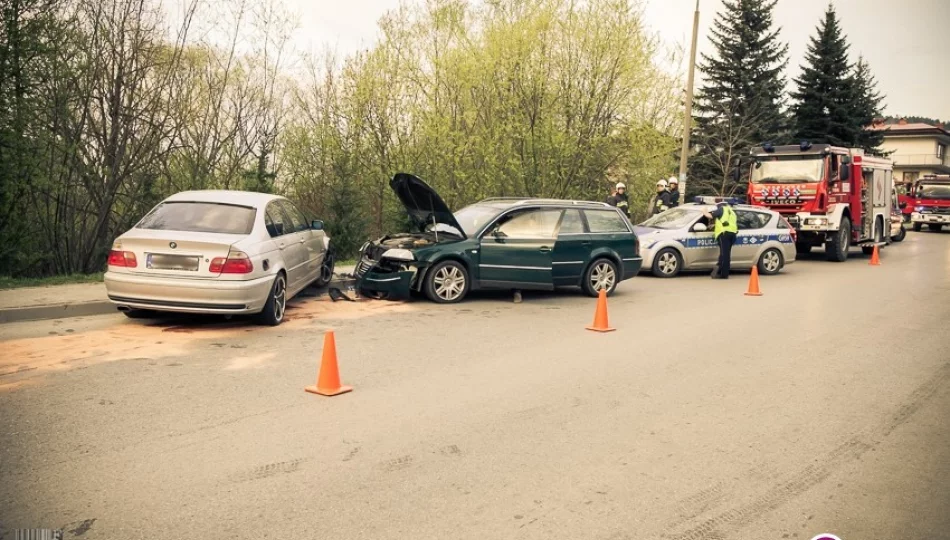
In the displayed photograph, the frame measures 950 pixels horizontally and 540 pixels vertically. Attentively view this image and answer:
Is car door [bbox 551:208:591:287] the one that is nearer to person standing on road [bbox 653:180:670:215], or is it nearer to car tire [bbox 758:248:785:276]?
car tire [bbox 758:248:785:276]

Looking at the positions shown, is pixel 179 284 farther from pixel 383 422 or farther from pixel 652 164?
pixel 652 164

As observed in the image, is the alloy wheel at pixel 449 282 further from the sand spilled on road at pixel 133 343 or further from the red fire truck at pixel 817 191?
the red fire truck at pixel 817 191

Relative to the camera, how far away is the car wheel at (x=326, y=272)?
1277 cm

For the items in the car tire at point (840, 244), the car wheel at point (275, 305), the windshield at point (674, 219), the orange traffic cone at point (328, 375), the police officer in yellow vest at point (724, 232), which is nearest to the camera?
the orange traffic cone at point (328, 375)

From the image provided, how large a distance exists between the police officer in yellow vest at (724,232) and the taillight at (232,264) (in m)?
10.8

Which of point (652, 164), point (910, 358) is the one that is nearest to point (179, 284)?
point (910, 358)

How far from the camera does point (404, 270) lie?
1137cm

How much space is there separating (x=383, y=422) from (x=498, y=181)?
17407 millimetres

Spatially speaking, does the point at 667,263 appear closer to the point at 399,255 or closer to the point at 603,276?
the point at 603,276

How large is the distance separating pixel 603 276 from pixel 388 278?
392cm

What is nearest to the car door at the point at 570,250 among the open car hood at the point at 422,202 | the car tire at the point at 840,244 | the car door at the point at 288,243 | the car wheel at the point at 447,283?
the car wheel at the point at 447,283

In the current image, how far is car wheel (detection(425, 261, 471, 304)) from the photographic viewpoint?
11.5 m

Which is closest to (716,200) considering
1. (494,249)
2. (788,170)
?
(788,170)

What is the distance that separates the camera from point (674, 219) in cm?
1709
